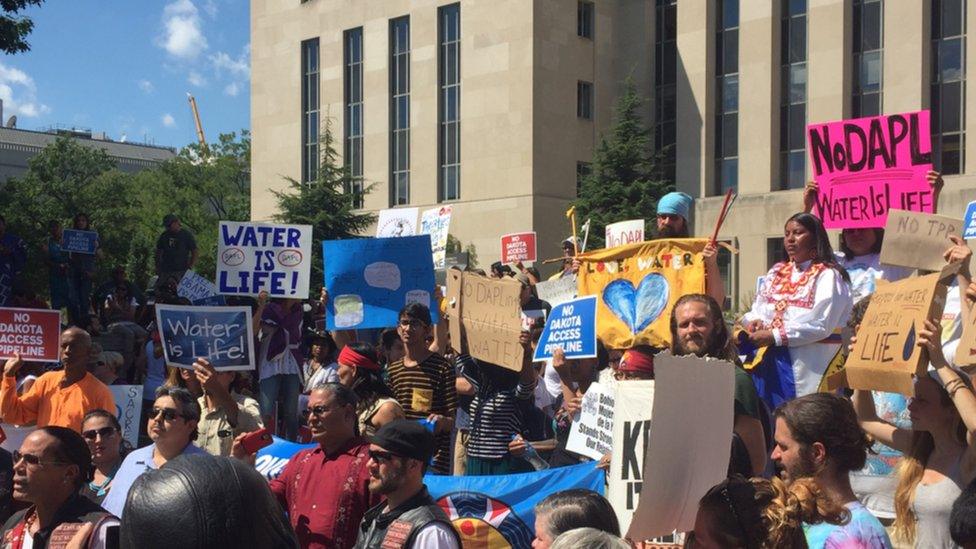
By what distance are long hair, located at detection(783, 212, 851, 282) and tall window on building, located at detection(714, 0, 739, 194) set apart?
3262cm

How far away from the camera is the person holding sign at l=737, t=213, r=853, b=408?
689cm

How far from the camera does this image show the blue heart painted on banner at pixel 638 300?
27.5 feet

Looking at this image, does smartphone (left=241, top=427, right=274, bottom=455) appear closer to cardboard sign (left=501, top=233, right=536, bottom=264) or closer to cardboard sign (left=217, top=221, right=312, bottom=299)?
cardboard sign (left=217, top=221, right=312, bottom=299)

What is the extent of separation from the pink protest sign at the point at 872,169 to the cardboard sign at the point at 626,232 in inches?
217

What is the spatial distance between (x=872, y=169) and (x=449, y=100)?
117 feet

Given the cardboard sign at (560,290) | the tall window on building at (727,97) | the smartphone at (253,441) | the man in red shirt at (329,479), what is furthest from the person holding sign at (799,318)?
the tall window on building at (727,97)

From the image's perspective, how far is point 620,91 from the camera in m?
43.0

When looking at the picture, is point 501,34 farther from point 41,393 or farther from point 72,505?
point 72,505

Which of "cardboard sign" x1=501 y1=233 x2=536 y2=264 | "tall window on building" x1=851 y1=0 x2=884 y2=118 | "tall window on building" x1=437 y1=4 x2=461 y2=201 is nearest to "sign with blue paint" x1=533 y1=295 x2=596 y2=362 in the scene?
"cardboard sign" x1=501 y1=233 x2=536 y2=264

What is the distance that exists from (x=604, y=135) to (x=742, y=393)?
35.8 meters

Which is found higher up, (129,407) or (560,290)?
(560,290)

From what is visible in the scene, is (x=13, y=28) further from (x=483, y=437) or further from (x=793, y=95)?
(x=793, y=95)

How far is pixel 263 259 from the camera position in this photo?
11039 millimetres

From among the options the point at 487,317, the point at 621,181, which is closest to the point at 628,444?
the point at 487,317
